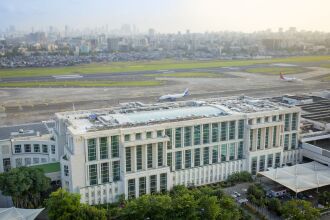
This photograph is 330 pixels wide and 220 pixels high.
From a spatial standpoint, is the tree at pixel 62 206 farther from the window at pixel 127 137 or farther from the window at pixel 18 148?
the window at pixel 18 148

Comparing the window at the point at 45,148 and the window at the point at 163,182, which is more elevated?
the window at the point at 45,148

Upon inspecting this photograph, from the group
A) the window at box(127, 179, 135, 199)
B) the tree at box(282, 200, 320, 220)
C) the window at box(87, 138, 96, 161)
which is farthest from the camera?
the window at box(127, 179, 135, 199)

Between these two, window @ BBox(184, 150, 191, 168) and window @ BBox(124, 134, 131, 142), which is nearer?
window @ BBox(124, 134, 131, 142)

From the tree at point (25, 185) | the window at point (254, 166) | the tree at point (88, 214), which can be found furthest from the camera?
the window at point (254, 166)

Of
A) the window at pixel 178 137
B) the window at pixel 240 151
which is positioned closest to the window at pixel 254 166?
the window at pixel 240 151

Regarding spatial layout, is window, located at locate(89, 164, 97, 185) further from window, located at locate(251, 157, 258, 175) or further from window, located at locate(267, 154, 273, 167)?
window, located at locate(267, 154, 273, 167)

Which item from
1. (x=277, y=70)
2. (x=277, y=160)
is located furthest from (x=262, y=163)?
(x=277, y=70)

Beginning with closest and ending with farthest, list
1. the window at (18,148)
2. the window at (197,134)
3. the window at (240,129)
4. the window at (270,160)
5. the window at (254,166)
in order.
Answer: the window at (197,134), the window at (240,129), the window at (254,166), the window at (18,148), the window at (270,160)

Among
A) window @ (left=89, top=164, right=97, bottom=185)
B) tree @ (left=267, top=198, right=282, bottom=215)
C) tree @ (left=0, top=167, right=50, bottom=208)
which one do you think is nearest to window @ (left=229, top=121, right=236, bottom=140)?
tree @ (left=267, top=198, right=282, bottom=215)

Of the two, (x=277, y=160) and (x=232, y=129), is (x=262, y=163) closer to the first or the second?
(x=277, y=160)
